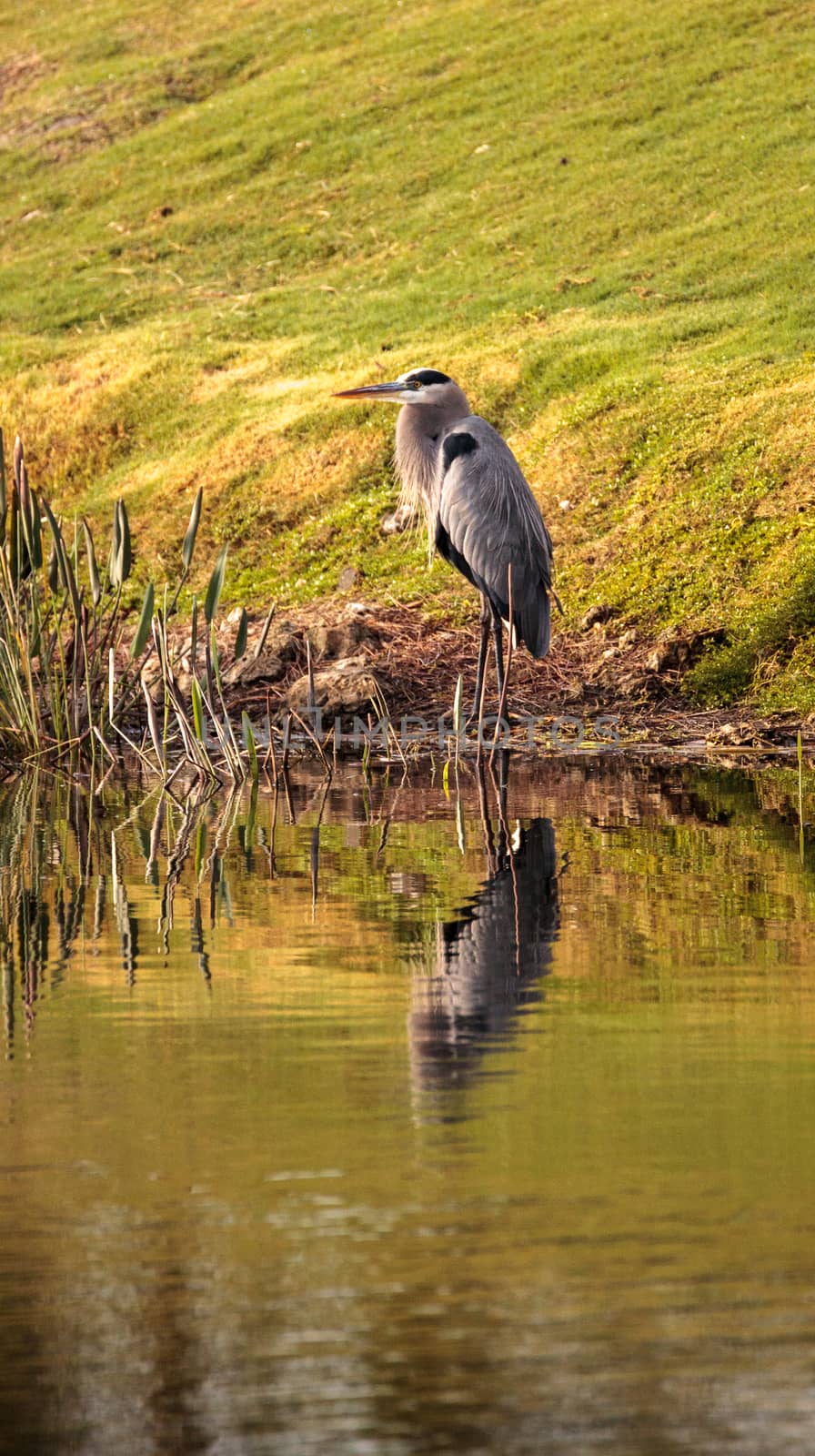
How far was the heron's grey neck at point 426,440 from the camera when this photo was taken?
503 inches

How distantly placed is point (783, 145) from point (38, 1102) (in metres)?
24.5

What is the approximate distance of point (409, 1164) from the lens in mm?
3793

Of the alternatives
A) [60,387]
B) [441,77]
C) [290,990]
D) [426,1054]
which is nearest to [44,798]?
[290,990]

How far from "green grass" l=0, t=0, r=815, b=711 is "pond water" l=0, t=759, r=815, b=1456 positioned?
6.85 metres

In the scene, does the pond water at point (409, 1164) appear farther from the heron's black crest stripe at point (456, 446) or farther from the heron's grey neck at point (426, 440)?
the heron's grey neck at point (426, 440)

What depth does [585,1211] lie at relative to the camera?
3.49m

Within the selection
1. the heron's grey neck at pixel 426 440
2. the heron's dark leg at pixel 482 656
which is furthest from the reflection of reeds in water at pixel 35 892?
the heron's grey neck at pixel 426 440

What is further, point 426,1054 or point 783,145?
point 783,145

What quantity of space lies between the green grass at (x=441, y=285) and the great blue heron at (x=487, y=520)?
1518 millimetres

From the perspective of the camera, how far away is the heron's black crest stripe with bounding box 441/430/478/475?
1235cm

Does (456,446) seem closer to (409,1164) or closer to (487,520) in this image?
(487,520)

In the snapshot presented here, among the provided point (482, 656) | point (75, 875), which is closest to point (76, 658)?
point (482, 656)

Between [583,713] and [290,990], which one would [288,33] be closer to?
[583,713]

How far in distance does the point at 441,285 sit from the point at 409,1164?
2280 cm
